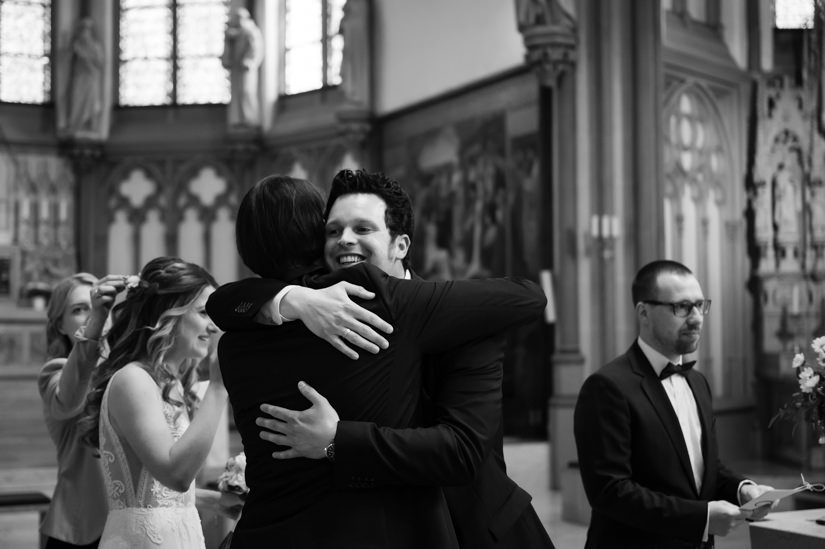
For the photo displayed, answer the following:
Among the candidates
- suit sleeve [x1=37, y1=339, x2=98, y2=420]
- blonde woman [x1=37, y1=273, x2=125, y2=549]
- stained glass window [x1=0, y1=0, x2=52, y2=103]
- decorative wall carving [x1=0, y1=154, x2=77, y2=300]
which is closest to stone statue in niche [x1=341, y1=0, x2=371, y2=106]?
decorative wall carving [x1=0, y1=154, x2=77, y2=300]

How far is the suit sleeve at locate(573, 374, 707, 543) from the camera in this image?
10.3ft

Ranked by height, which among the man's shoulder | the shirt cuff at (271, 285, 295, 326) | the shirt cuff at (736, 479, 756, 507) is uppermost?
the man's shoulder

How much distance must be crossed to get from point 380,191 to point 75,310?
8.10 ft

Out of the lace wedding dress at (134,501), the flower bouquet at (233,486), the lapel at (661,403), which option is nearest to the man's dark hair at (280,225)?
the lace wedding dress at (134,501)

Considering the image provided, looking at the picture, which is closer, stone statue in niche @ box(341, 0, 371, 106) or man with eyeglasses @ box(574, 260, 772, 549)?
man with eyeglasses @ box(574, 260, 772, 549)

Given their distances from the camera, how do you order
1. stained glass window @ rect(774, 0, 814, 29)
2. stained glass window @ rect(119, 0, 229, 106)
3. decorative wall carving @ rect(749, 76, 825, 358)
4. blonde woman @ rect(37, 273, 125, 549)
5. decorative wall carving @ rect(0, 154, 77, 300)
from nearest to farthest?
blonde woman @ rect(37, 273, 125, 549)
decorative wall carving @ rect(749, 76, 825, 358)
stained glass window @ rect(774, 0, 814, 29)
decorative wall carving @ rect(0, 154, 77, 300)
stained glass window @ rect(119, 0, 229, 106)

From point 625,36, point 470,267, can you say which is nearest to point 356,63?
point 470,267

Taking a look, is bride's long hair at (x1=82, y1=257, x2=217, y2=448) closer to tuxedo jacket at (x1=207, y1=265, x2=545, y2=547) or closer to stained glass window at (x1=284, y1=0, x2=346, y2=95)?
tuxedo jacket at (x1=207, y1=265, x2=545, y2=547)

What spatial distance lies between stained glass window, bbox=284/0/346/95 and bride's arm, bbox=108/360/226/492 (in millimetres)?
13283

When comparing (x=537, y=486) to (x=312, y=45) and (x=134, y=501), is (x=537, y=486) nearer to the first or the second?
(x=134, y=501)

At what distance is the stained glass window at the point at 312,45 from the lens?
1622 cm

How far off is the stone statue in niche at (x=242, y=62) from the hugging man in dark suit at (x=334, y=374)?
47.9 feet

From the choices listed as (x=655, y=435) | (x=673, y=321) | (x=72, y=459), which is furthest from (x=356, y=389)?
(x=72, y=459)

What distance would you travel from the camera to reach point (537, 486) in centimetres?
1042
